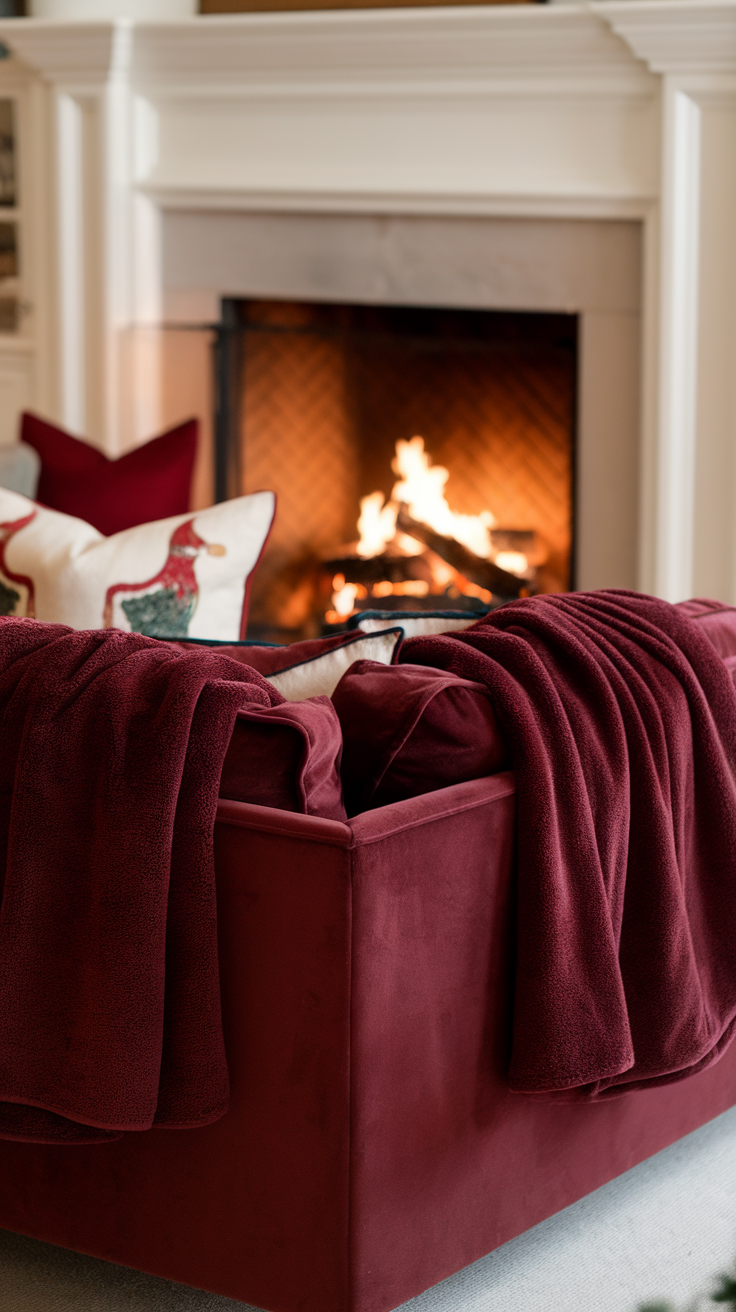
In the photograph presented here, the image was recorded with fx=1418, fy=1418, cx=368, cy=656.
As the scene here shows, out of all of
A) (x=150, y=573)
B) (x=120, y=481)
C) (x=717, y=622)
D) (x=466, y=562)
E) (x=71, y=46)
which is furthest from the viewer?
(x=466, y=562)

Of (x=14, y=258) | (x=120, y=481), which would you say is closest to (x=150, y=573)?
(x=120, y=481)

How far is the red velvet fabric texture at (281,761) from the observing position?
137cm

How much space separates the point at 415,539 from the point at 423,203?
90cm

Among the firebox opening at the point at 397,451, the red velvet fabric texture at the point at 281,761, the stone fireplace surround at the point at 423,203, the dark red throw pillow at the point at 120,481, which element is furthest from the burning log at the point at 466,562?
the red velvet fabric texture at the point at 281,761

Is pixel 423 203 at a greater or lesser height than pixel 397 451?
greater

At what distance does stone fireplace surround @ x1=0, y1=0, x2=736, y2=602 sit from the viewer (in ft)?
11.0

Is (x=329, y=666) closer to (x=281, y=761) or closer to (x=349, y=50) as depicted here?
(x=281, y=761)

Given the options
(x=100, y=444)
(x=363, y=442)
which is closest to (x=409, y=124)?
(x=363, y=442)

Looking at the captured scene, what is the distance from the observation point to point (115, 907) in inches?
52.4

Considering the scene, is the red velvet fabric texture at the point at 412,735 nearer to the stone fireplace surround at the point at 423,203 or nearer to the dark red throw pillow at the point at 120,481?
the dark red throw pillow at the point at 120,481

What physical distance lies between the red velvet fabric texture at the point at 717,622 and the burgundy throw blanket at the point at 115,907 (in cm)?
70

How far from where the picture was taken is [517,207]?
140 inches

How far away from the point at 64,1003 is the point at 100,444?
2.82 m

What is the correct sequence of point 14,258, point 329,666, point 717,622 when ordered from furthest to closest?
point 14,258 < point 717,622 < point 329,666
